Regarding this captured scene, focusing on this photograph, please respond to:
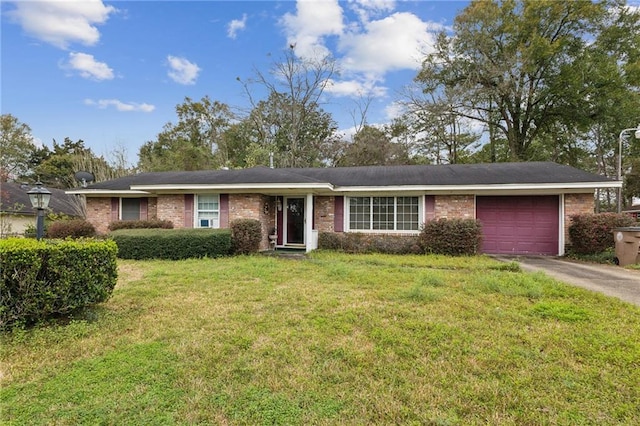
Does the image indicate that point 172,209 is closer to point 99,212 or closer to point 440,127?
point 99,212

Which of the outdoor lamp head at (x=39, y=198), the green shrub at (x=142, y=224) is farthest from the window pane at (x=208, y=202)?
the outdoor lamp head at (x=39, y=198)

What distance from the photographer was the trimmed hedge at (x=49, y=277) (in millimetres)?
3668

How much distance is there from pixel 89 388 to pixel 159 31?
36.2 ft

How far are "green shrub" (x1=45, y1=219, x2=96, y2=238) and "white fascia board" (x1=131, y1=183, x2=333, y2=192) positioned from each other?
140 inches

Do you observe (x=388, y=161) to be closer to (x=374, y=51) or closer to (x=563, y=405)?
(x=374, y=51)

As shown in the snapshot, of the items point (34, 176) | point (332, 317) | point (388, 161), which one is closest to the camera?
point (332, 317)

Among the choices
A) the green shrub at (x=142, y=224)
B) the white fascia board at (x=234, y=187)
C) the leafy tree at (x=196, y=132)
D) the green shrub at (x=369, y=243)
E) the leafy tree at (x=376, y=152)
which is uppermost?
the leafy tree at (x=196, y=132)

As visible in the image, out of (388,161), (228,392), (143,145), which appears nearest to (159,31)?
(228,392)

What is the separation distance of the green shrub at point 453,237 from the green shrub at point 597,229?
3130mm

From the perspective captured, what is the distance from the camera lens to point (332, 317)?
14.6ft

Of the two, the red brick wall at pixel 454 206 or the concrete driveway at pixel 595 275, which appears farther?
the red brick wall at pixel 454 206

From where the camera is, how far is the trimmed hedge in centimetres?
367

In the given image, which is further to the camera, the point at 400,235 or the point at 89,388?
the point at 400,235

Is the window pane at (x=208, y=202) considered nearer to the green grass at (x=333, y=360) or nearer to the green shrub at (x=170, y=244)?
the green shrub at (x=170, y=244)
